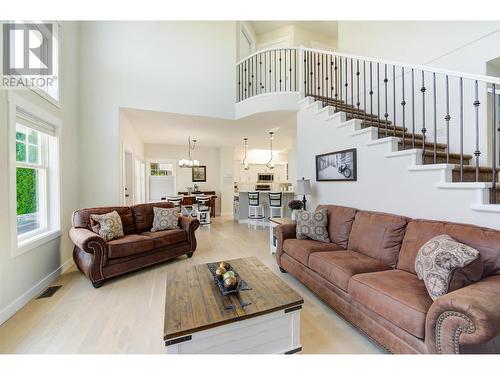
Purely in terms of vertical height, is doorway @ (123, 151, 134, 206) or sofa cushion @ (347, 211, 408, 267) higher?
doorway @ (123, 151, 134, 206)

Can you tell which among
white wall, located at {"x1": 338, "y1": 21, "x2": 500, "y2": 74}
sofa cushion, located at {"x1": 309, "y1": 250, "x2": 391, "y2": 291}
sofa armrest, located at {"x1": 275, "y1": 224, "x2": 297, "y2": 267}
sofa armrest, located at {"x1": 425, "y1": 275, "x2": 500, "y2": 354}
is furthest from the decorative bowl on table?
white wall, located at {"x1": 338, "y1": 21, "x2": 500, "y2": 74}

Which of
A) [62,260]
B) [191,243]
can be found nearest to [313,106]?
[191,243]

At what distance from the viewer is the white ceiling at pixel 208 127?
492 cm

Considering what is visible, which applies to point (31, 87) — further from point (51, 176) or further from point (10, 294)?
point (10, 294)

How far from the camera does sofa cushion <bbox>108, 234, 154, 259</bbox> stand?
2.93m

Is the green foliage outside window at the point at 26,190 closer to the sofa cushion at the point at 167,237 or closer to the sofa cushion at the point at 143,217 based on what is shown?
the sofa cushion at the point at 143,217

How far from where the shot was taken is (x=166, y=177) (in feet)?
28.5

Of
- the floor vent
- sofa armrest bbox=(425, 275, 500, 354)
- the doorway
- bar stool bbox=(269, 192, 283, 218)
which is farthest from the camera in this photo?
bar stool bbox=(269, 192, 283, 218)

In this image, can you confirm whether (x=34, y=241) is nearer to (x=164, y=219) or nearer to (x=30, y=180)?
(x=30, y=180)

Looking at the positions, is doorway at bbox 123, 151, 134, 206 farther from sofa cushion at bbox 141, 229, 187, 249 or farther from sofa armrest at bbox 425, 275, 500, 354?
sofa armrest at bbox 425, 275, 500, 354

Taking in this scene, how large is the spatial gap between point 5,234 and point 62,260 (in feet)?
4.35

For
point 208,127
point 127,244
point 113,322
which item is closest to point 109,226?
point 127,244

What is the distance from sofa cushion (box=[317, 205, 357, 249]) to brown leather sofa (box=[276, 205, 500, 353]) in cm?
1

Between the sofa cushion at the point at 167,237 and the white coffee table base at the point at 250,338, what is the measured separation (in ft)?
7.39
